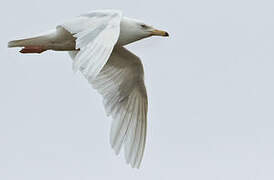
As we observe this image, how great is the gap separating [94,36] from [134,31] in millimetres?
2136

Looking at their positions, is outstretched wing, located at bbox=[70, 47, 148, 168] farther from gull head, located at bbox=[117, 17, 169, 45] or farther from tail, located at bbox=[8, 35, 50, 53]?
tail, located at bbox=[8, 35, 50, 53]

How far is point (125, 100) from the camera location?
17.8 meters

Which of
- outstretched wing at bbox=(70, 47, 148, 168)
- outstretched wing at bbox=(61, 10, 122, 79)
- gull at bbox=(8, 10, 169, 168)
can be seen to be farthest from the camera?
outstretched wing at bbox=(70, 47, 148, 168)

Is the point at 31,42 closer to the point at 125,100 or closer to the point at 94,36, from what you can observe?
the point at 94,36

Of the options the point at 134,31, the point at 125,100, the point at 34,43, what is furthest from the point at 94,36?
A: the point at 125,100

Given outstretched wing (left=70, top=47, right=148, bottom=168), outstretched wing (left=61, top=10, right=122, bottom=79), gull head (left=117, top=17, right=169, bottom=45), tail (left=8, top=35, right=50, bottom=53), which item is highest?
outstretched wing (left=61, top=10, right=122, bottom=79)

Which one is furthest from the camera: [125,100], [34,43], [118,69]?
[125,100]

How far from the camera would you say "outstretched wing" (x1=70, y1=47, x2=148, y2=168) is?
1712 cm

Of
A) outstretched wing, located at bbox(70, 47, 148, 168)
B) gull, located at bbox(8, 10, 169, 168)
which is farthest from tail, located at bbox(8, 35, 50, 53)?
outstretched wing, located at bbox(70, 47, 148, 168)

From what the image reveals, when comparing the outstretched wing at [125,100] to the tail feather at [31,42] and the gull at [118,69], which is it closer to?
the gull at [118,69]

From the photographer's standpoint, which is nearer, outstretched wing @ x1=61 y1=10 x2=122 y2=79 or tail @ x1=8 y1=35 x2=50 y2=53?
outstretched wing @ x1=61 y1=10 x2=122 y2=79

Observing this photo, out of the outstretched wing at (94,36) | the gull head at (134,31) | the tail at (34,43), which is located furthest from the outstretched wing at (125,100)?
the outstretched wing at (94,36)

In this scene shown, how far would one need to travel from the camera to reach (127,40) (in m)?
16.0

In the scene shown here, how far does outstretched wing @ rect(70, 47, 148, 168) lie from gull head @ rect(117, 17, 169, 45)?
936mm
